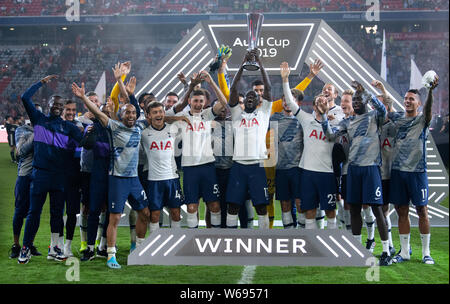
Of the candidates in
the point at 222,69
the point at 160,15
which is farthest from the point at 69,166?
the point at 160,15

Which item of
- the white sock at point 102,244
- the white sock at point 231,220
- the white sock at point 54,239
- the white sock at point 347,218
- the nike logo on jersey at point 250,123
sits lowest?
the white sock at point 102,244

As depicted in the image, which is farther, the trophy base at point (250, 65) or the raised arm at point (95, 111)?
the trophy base at point (250, 65)

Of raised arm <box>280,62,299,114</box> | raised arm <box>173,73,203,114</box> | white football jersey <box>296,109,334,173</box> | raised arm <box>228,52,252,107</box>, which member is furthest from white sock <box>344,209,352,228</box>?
raised arm <box>173,73,203,114</box>

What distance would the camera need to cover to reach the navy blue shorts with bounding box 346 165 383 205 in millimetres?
5816

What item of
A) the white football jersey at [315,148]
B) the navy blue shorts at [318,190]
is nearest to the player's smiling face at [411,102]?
the white football jersey at [315,148]

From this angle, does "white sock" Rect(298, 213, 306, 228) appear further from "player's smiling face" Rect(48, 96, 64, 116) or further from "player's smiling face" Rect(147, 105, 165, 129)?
"player's smiling face" Rect(48, 96, 64, 116)

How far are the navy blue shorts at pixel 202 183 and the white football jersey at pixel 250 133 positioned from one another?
31cm

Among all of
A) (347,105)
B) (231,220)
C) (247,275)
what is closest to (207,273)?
(247,275)

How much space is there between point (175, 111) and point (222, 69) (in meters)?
0.66

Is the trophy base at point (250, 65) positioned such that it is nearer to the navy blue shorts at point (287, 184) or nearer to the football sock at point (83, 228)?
the navy blue shorts at point (287, 184)

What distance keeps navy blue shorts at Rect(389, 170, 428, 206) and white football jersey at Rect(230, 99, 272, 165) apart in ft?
4.37

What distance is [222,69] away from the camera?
632cm

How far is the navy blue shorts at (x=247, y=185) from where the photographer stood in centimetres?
586
